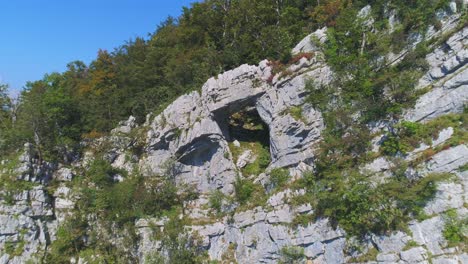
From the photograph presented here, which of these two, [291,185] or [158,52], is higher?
[158,52]

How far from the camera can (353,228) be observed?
47.4ft

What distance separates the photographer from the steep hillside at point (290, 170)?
547 inches

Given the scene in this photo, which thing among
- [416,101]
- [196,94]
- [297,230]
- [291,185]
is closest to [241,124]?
[196,94]

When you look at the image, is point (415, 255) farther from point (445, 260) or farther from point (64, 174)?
point (64, 174)

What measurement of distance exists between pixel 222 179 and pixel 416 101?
12500 mm

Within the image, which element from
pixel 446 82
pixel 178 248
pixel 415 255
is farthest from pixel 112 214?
pixel 446 82

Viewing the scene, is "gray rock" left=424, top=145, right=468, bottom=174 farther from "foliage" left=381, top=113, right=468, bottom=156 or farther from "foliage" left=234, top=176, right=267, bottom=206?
"foliage" left=234, top=176, right=267, bottom=206

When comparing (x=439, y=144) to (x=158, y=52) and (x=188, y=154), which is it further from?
(x=158, y=52)

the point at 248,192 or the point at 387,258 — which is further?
the point at 248,192

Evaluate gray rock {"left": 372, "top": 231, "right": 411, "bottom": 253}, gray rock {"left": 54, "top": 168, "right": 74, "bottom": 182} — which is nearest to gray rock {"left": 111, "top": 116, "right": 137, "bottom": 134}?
gray rock {"left": 54, "top": 168, "right": 74, "bottom": 182}

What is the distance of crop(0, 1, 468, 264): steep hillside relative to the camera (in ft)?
45.6

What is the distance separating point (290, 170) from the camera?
18.8 meters

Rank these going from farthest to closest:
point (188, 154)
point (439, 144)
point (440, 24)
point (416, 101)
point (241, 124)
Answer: point (241, 124)
point (188, 154)
point (440, 24)
point (416, 101)
point (439, 144)

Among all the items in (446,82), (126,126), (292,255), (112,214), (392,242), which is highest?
(126,126)
